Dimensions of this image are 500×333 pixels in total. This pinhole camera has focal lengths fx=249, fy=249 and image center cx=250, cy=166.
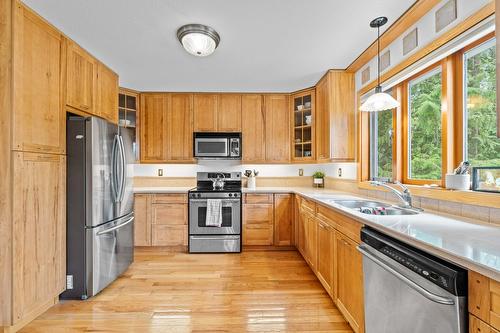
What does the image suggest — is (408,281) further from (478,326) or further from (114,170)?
(114,170)

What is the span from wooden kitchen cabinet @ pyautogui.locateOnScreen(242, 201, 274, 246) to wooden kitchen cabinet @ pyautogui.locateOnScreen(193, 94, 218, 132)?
53.6 inches

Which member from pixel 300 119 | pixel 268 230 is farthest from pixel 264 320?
pixel 300 119

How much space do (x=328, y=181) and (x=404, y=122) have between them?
1.64 metres

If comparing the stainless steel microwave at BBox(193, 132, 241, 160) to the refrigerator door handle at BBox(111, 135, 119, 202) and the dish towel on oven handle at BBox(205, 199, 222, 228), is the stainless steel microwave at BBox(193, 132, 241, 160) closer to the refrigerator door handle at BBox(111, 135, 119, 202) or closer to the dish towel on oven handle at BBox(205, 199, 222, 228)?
the dish towel on oven handle at BBox(205, 199, 222, 228)

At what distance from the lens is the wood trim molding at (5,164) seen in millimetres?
1709

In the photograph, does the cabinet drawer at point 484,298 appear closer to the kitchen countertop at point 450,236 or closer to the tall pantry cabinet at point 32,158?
the kitchen countertop at point 450,236

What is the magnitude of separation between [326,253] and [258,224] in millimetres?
1459

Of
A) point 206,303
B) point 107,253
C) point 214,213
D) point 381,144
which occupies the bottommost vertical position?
point 206,303

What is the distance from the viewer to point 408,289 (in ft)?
3.72

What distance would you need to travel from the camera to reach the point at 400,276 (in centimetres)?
116

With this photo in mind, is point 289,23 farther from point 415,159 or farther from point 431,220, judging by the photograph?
point 431,220

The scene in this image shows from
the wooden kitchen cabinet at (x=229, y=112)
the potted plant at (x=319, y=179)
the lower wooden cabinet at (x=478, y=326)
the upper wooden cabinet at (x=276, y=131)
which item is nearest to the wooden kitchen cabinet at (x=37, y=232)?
the wooden kitchen cabinet at (x=229, y=112)

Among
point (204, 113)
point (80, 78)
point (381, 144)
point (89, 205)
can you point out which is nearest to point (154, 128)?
point (204, 113)

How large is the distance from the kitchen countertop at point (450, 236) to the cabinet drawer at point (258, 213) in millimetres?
1914
